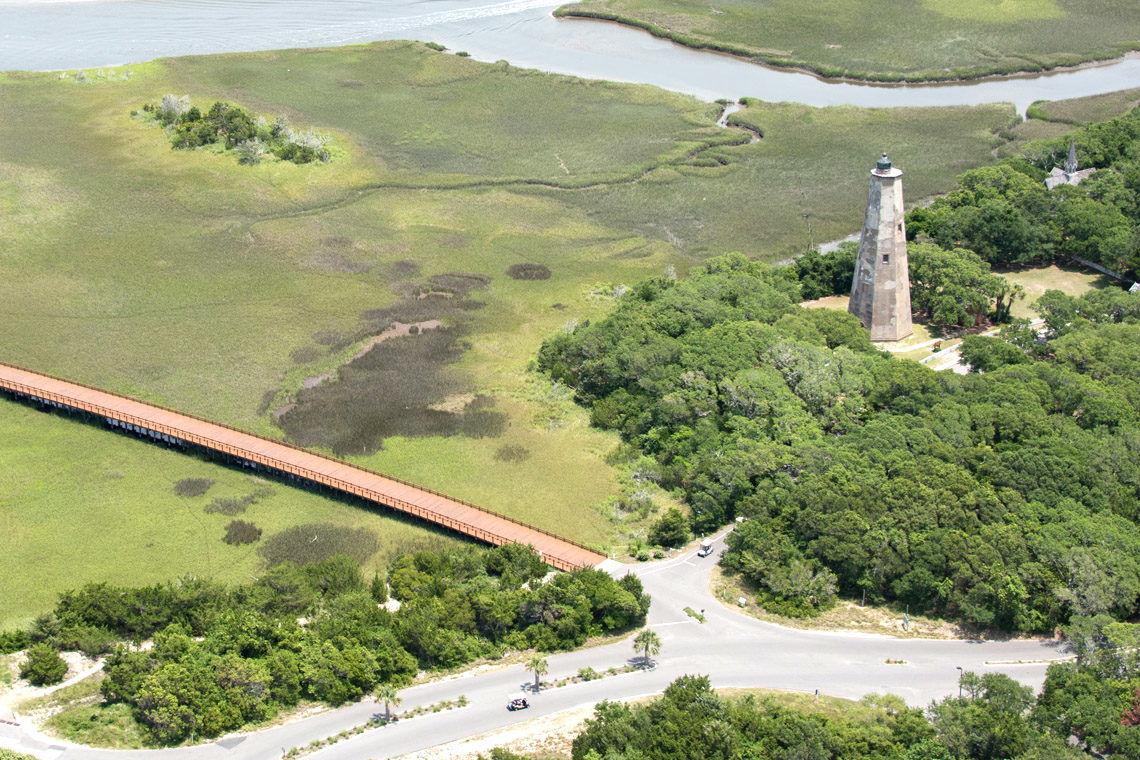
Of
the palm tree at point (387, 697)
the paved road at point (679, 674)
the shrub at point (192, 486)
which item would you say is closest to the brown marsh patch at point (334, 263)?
the shrub at point (192, 486)

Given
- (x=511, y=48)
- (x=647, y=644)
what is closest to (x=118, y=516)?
(x=647, y=644)

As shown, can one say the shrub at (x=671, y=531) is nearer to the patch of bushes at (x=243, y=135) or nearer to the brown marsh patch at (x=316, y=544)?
the brown marsh patch at (x=316, y=544)

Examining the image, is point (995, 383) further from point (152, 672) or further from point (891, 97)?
point (891, 97)

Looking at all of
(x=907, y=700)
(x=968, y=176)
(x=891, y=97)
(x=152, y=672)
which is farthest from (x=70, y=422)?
(x=891, y=97)

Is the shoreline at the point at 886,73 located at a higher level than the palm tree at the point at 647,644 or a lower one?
higher

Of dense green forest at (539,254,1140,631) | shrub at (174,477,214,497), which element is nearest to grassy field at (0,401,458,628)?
shrub at (174,477,214,497)

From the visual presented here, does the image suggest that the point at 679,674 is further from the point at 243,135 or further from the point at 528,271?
the point at 243,135
